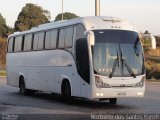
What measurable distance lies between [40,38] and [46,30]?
2.62 feet

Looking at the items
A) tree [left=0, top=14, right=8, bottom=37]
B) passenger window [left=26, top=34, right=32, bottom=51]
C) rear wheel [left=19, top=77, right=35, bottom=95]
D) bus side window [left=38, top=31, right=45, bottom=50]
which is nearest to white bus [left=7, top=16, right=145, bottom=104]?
bus side window [left=38, top=31, right=45, bottom=50]

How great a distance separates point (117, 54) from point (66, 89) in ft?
10.3

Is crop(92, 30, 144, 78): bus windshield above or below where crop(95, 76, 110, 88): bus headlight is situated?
above

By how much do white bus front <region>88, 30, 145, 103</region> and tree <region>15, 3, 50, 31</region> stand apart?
82279 mm

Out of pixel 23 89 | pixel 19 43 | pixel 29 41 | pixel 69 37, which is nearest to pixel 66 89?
pixel 69 37

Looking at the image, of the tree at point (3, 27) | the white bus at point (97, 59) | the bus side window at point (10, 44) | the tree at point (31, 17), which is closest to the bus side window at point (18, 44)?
the bus side window at point (10, 44)

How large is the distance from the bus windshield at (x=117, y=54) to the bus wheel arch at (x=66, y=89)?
2.42 metres

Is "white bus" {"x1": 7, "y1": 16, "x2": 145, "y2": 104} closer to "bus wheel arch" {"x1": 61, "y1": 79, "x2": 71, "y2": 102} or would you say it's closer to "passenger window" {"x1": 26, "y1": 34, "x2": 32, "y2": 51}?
"bus wheel arch" {"x1": 61, "y1": 79, "x2": 71, "y2": 102}

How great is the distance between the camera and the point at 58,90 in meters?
22.8

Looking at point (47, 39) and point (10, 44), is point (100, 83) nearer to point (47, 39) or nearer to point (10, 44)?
point (47, 39)

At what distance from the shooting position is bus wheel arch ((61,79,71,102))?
21719mm

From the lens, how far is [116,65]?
781 inches

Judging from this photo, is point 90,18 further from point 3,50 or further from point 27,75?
point 3,50

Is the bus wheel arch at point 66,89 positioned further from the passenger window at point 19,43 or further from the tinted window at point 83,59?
the passenger window at point 19,43
